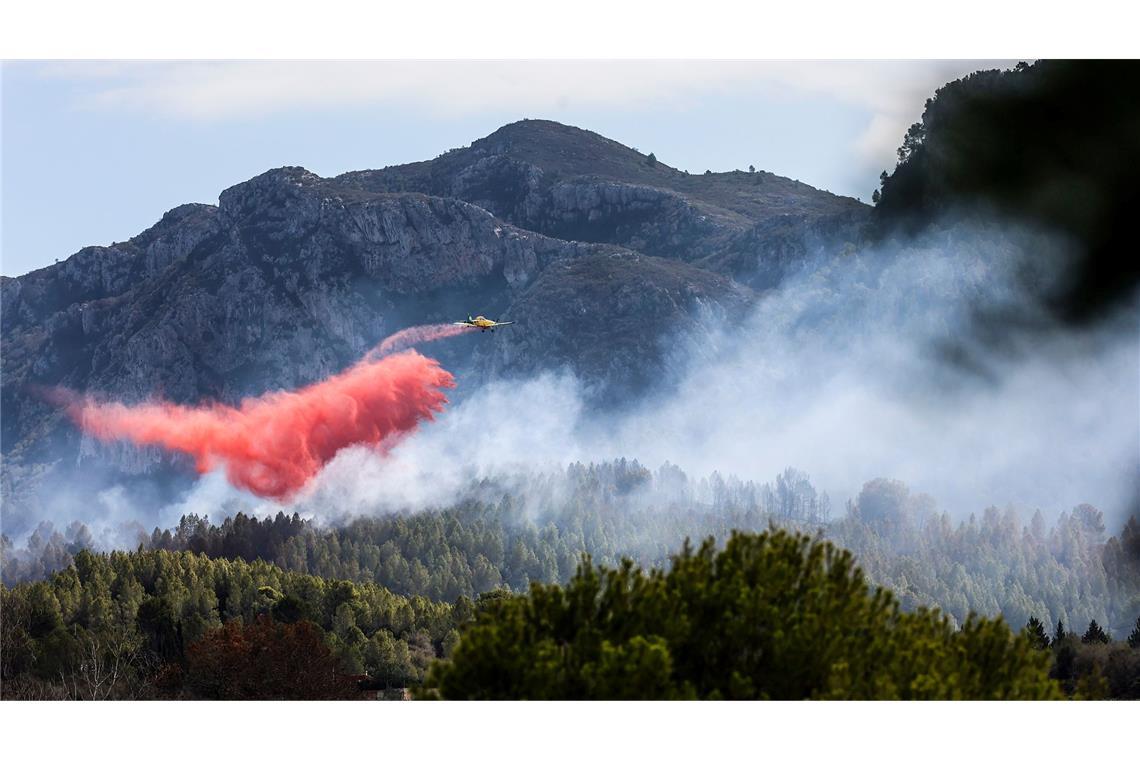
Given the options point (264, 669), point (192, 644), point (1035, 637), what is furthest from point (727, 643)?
point (192, 644)

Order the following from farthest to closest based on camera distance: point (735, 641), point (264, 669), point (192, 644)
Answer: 1. point (192, 644)
2. point (264, 669)
3. point (735, 641)

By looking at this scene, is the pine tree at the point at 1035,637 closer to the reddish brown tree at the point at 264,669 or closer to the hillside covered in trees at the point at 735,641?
the hillside covered in trees at the point at 735,641

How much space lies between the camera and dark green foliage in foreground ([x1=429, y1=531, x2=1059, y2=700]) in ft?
222

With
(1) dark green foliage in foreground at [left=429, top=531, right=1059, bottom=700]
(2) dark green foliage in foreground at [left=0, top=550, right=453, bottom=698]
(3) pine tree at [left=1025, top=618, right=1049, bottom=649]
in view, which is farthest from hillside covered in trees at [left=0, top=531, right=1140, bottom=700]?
(2) dark green foliage in foreground at [left=0, top=550, right=453, bottom=698]

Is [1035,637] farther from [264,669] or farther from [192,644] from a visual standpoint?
[192,644]

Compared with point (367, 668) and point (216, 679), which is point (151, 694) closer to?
point (216, 679)

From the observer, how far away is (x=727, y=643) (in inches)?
2768

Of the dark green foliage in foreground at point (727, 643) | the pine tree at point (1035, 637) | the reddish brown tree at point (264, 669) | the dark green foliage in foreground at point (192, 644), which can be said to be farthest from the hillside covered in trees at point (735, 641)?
the dark green foliage in foreground at point (192, 644)

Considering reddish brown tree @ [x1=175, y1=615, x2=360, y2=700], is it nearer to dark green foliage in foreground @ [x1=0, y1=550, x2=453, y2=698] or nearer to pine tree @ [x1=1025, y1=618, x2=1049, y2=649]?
dark green foliage in foreground @ [x1=0, y1=550, x2=453, y2=698]

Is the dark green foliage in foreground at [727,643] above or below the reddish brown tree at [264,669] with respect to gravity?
above

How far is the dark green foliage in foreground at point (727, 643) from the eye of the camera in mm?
67688

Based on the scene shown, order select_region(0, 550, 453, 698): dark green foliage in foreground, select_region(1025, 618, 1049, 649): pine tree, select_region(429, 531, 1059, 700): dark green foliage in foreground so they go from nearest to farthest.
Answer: select_region(429, 531, 1059, 700): dark green foliage in foreground → select_region(1025, 618, 1049, 649): pine tree → select_region(0, 550, 453, 698): dark green foliage in foreground

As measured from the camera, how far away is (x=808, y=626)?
70.1 meters
